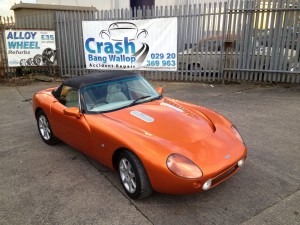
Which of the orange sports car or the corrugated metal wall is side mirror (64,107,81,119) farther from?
the corrugated metal wall

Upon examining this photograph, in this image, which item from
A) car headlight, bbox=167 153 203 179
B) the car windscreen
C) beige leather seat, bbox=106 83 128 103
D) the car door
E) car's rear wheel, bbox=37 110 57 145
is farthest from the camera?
car's rear wheel, bbox=37 110 57 145

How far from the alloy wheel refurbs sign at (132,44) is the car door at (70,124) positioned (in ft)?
18.8

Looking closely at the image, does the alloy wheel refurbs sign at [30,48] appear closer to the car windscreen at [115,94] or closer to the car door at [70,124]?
the car door at [70,124]

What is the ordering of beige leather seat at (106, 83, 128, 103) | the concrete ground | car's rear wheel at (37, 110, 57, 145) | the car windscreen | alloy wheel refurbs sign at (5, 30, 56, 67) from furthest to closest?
alloy wheel refurbs sign at (5, 30, 56, 67) → car's rear wheel at (37, 110, 57, 145) → beige leather seat at (106, 83, 128, 103) → the car windscreen → the concrete ground

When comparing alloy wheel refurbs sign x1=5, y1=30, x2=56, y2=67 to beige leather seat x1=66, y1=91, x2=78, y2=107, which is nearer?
beige leather seat x1=66, y1=91, x2=78, y2=107

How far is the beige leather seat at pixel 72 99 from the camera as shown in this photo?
4.24 metres

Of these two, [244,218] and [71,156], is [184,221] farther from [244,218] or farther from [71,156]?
[71,156]

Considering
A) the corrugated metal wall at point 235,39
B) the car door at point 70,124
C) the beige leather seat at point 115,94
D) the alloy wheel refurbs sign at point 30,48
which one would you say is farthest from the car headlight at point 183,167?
the alloy wheel refurbs sign at point 30,48

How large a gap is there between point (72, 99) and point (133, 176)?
5.57 ft

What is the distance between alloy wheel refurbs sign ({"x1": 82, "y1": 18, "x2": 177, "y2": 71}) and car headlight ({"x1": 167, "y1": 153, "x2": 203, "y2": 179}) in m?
7.16

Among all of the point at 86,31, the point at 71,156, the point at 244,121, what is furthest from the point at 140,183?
the point at 86,31

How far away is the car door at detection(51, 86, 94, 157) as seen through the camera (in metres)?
3.89

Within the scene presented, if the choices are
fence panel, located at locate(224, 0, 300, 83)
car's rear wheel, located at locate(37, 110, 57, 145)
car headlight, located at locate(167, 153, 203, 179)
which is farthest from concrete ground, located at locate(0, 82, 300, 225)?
fence panel, located at locate(224, 0, 300, 83)

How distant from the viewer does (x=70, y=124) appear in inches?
164
